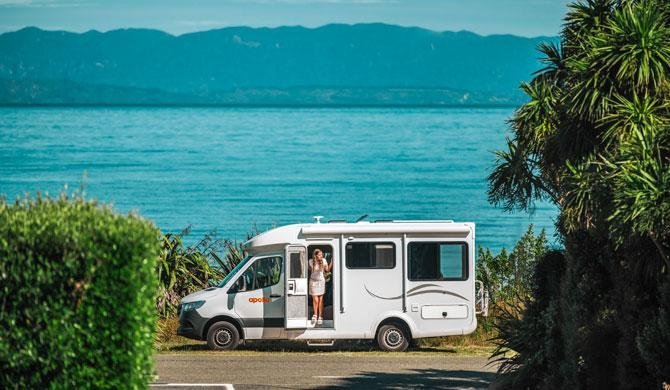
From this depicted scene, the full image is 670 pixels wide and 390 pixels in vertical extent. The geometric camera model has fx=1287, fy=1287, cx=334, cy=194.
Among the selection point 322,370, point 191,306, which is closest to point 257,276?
point 191,306

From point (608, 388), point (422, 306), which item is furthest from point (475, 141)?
point (608, 388)

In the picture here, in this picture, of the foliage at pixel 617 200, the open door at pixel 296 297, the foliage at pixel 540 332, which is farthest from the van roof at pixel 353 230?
the foliage at pixel 540 332

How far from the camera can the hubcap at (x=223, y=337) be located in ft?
75.8

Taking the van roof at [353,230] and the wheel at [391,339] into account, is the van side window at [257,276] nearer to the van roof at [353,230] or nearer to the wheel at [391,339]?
the van roof at [353,230]

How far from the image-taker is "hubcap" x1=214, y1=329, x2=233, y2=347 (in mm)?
23109

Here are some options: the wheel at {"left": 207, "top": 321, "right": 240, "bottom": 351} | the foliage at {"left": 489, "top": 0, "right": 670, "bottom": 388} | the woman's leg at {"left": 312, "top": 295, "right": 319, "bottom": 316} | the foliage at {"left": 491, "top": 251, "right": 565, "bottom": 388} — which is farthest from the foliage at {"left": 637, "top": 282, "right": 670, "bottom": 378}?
the wheel at {"left": 207, "top": 321, "right": 240, "bottom": 351}

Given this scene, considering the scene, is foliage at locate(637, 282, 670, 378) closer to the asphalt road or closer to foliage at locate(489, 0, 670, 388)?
foliage at locate(489, 0, 670, 388)

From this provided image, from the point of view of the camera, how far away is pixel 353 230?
75.6 ft

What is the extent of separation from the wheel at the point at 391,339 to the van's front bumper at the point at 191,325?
318 cm

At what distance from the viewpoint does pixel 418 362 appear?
69.6 feet

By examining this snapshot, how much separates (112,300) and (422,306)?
14872 mm

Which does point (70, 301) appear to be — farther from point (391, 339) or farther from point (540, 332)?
point (391, 339)

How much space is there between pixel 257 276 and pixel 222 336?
125cm

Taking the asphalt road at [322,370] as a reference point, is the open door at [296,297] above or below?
above
